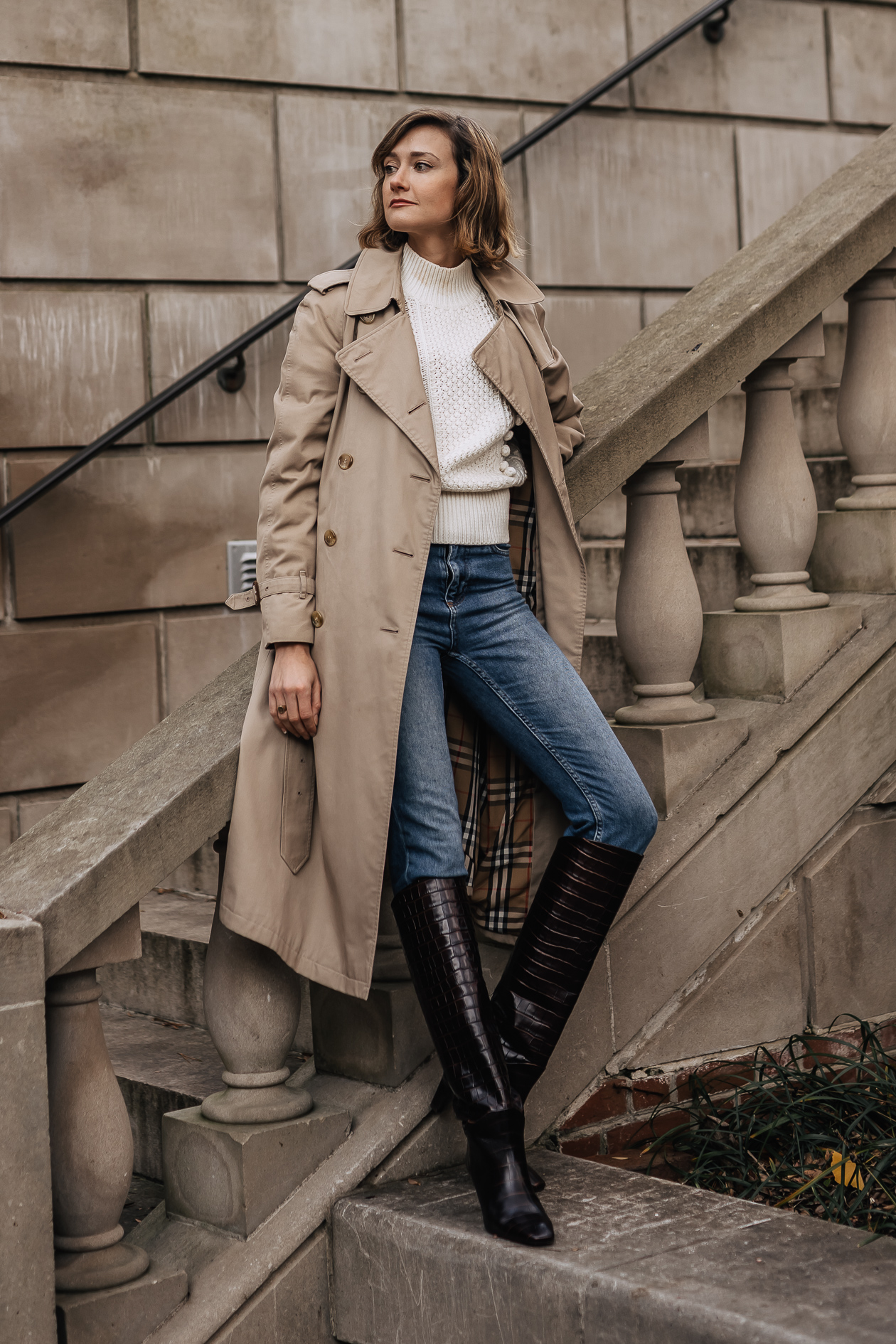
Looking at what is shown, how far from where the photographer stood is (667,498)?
3.14 m

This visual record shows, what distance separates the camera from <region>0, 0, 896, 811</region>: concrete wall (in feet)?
16.1

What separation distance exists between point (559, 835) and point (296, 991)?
58 cm

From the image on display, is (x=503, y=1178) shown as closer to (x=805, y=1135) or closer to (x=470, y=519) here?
(x=805, y=1135)

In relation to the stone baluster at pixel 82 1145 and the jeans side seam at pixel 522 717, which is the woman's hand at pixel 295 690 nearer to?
the jeans side seam at pixel 522 717

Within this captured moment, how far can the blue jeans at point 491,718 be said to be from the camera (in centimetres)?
263

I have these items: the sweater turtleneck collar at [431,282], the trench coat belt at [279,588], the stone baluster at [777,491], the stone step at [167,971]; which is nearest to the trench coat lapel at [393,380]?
the sweater turtleneck collar at [431,282]

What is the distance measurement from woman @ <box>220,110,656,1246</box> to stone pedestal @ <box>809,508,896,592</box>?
3.27 feet

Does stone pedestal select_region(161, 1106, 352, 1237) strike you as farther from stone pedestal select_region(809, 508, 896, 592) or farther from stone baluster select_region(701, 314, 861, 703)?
stone pedestal select_region(809, 508, 896, 592)

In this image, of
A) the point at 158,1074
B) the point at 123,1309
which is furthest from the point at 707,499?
the point at 123,1309

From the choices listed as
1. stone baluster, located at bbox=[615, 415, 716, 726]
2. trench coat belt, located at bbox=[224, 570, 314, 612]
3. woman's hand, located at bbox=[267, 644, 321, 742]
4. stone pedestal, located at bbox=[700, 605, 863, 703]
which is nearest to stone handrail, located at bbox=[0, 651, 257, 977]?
woman's hand, located at bbox=[267, 644, 321, 742]

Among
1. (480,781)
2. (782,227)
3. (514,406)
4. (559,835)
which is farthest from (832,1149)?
(782,227)

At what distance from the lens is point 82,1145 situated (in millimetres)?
2496

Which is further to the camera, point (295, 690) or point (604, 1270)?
point (295, 690)

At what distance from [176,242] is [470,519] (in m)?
2.92
